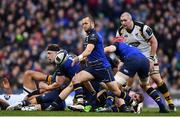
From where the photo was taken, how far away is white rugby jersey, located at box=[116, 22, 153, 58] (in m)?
18.8

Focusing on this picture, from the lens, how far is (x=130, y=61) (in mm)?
17812

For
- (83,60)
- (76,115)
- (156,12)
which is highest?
(156,12)

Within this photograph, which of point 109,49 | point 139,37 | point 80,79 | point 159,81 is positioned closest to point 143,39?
point 139,37

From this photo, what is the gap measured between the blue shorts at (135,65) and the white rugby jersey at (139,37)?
3.41ft

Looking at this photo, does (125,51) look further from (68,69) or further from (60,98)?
(60,98)

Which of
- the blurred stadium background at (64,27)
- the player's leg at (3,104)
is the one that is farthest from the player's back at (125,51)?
the blurred stadium background at (64,27)

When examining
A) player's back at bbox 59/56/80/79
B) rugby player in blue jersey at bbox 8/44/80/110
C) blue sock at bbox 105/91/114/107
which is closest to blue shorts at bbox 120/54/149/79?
blue sock at bbox 105/91/114/107

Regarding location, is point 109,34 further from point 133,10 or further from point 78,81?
point 78,81

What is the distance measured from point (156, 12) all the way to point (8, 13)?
588cm

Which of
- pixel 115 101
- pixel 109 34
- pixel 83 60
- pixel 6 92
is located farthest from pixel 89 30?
pixel 109 34

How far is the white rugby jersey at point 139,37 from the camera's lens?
18.8m

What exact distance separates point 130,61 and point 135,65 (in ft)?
0.50

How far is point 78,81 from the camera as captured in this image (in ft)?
58.5

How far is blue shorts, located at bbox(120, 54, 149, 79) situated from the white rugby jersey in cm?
104
